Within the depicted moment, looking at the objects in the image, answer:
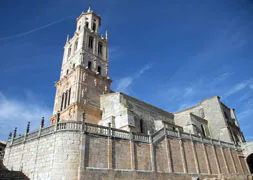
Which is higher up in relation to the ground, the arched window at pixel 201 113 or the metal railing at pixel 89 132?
the arched window at pixel 201 113

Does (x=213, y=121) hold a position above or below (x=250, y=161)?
above

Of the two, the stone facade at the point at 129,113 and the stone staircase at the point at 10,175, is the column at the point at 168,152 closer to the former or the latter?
the stone facade at the point at 129,113

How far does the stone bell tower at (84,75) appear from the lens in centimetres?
2739

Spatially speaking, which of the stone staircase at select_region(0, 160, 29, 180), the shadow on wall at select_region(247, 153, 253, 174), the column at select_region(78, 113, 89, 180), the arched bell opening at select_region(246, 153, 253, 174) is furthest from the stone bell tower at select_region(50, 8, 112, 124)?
the shadow on wall at select_region(247, 153, 253, 174)

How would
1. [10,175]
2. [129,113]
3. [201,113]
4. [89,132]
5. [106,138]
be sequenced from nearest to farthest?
[10,175]
[89,132]
[106,138]
[129,113]
[201,113]

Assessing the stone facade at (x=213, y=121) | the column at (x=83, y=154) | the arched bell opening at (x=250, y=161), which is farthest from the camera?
the stone facade at (x=213, y=121)

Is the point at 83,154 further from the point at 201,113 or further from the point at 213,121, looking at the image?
the point at 201,113

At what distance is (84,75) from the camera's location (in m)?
29.8

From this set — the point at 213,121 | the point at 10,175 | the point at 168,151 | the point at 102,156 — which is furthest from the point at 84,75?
the point at 213,121

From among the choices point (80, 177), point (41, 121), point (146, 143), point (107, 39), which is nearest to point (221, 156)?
point (146, 143)

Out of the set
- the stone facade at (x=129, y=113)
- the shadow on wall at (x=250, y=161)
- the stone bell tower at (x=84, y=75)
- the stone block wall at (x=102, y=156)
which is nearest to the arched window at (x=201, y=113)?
the shadow on wall at (x=250, y=161)

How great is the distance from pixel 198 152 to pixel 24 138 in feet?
62.0

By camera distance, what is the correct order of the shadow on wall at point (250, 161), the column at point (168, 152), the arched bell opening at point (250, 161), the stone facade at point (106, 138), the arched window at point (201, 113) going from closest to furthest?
the stone facade at point (106, 138) < the column at point (168, 152) < the arched bell opening at point (250, 161) < the shadow on wall at point (250, 161) < the arched window at point (201, 113)

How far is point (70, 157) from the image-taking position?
14359 millimetres
